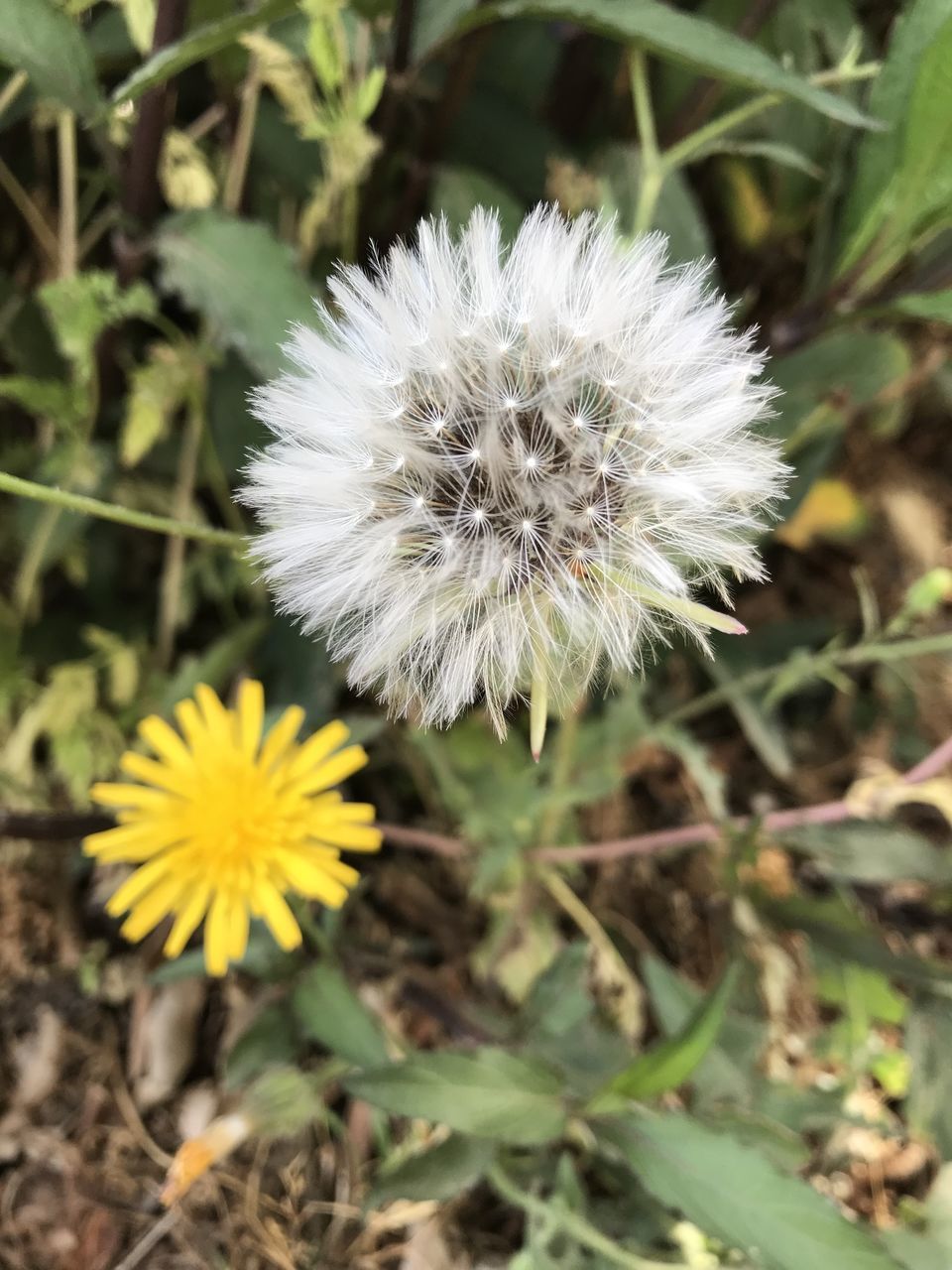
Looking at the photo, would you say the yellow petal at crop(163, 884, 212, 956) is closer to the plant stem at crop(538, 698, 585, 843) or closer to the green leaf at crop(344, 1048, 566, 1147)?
the green leaf at crop(344, 1048, 566, 1147)

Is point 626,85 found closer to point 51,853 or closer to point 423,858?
point 423,858

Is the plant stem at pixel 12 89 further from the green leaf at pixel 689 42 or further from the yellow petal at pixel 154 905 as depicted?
the yellow petal at pixel 154 905

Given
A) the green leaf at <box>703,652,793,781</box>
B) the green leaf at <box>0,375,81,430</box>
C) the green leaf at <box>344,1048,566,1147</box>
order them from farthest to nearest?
the green leaf at <box>703,652,793,781</box>
the green leaf at <box>0,375,81,430</box>
the green leaf at <box>344,1048,566,1147</box>

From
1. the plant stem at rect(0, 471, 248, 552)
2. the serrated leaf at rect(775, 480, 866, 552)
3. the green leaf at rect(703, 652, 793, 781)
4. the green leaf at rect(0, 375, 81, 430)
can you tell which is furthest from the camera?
the serrated leaf at rect(775, 480, 866, 552)


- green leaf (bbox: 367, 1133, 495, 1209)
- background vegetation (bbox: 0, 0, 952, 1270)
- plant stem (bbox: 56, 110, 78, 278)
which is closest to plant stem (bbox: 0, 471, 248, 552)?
background vegetation (bbox: 0, 0, 952, 1270)

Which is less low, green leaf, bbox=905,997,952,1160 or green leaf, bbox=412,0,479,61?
green leaf, bbox=412,0,479,61

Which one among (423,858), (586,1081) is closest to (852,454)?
(423,858)

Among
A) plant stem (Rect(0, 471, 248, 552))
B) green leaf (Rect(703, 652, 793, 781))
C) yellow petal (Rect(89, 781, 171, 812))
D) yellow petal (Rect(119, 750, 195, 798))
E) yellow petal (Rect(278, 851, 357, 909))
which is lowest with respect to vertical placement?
yellow petal (Rect(278, 851, 357, 909))
